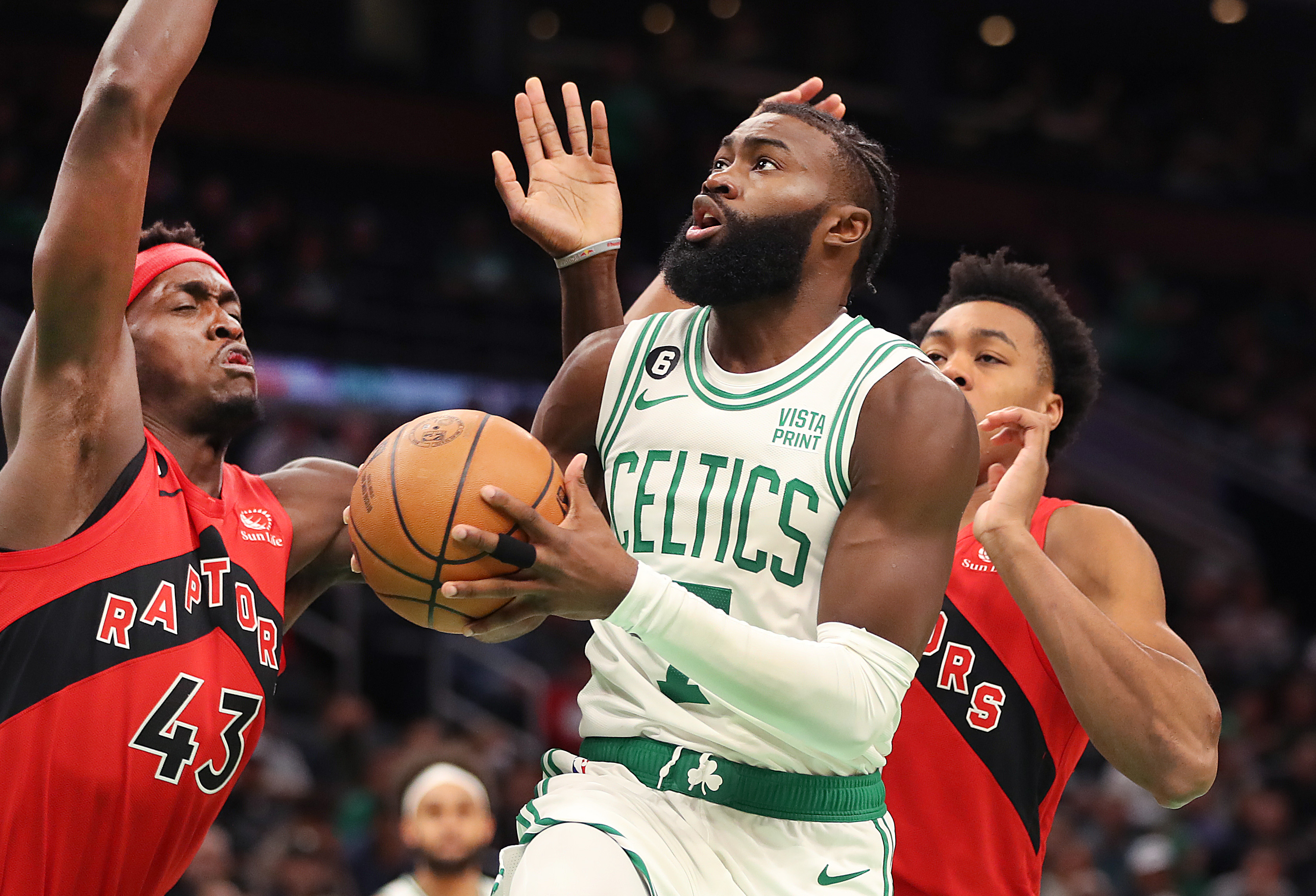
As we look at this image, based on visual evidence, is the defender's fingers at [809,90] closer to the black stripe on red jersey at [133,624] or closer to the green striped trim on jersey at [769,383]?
the green striped trim on jersey at [769,383]

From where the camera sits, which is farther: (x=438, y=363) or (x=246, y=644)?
(x=438, y=363)

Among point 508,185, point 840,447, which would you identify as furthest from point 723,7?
point 840,447

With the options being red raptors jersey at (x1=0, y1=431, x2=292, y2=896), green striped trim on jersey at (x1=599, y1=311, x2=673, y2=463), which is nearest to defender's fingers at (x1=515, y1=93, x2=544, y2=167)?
green striped trim on jersey at (x1=599, y1=311, x2=673, y2=463)

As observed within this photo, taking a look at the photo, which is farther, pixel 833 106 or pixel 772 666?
pixel 833 106

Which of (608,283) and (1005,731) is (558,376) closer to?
(608,283)

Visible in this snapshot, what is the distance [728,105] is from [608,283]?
12874mm

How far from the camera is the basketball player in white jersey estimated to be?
9.89 ft

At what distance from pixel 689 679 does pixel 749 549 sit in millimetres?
330

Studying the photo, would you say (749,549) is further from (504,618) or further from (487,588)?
(487,588)

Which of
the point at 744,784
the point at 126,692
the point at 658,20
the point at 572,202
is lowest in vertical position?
the point at 658,20

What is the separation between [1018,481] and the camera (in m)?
4.19

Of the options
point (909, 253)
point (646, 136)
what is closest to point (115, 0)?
point (646, 136)

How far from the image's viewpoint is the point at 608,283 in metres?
4.46

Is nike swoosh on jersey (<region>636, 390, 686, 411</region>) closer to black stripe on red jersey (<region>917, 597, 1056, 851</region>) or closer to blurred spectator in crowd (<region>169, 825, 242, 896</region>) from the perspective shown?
black stripe on red jersey (<region>917, 597, 1056, 851</region>)
